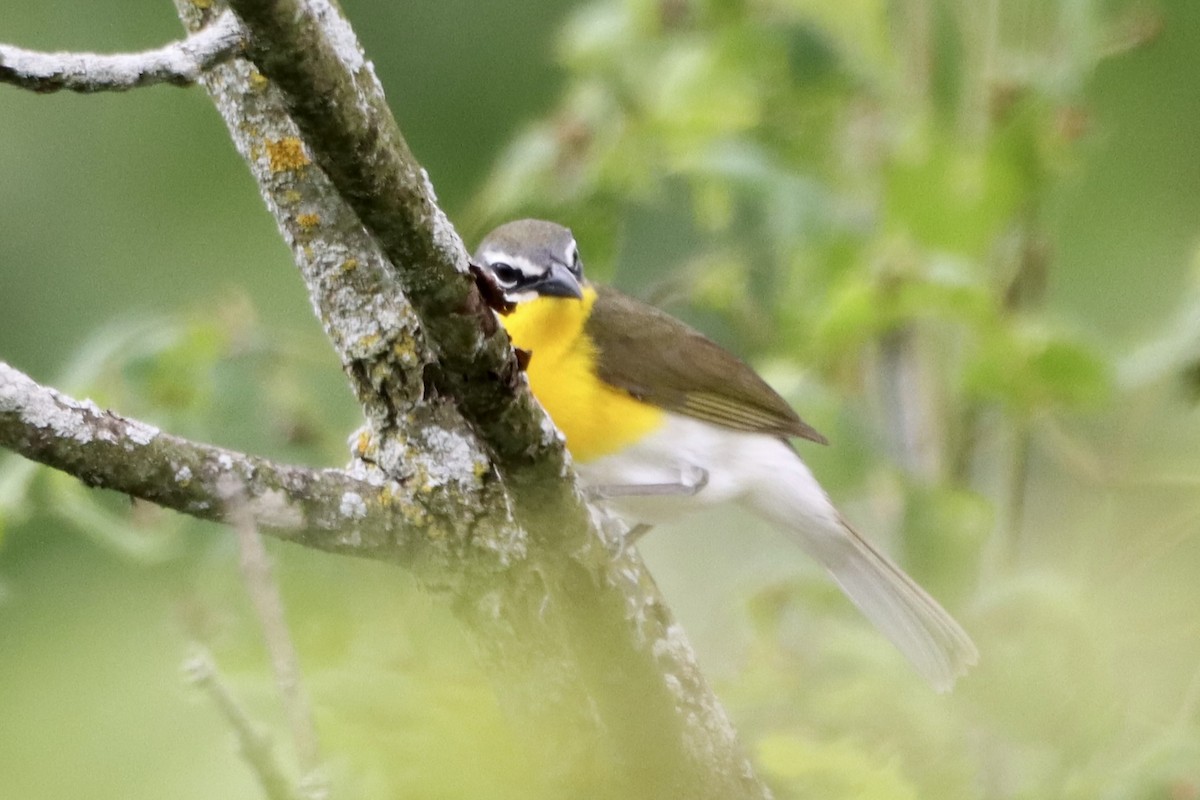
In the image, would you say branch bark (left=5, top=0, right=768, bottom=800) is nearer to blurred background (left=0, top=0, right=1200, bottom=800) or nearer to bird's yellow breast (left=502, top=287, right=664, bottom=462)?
blurred background (left=0, top=0, right=1200, bottom=800)

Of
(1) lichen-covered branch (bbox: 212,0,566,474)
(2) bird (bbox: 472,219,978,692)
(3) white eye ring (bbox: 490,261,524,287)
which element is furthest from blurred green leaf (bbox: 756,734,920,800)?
(3) white eye ring (bbox: 490,261,524,287)

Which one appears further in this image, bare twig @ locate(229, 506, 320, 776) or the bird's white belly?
the bird's white belly

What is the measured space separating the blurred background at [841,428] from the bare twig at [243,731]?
8.5 inches

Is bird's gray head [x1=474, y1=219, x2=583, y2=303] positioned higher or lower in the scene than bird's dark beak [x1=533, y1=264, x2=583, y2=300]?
higher

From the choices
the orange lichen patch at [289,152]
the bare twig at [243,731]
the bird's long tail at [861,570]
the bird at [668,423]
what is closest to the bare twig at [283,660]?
the bare twig at [243,731]

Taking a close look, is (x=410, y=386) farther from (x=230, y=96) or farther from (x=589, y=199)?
(x=589, y=199)

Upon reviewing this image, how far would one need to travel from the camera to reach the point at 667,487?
3646mm

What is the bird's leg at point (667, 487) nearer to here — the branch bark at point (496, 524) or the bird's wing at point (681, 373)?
the bird's wing at point (681, 373)

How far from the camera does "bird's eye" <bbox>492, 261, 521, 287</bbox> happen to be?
359cm

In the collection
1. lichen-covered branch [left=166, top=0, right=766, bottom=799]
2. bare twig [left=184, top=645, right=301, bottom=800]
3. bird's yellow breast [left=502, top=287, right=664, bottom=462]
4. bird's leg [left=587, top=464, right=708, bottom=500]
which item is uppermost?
bird's yellow breast [left=502, top=287, right=664, bottom=462]

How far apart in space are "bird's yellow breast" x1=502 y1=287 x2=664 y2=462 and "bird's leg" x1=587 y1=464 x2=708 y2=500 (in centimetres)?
13

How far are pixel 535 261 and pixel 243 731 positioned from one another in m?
2.27

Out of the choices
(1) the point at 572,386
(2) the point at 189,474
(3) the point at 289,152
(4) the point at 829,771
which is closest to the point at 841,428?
(1) the point at 572,386

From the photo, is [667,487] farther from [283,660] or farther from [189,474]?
[283,660]
